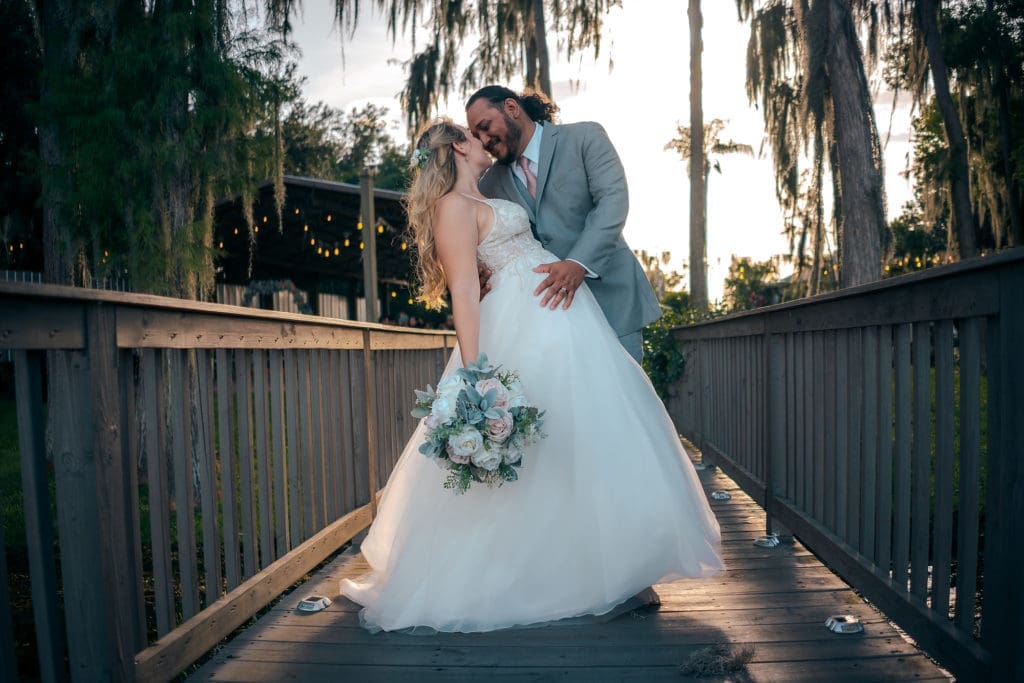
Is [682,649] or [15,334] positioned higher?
[15,334]

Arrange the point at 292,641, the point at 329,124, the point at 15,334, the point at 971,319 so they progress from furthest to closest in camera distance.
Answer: the point at 329,124 < the point at 292,641 < the point at 971,319 < the point at 15,334

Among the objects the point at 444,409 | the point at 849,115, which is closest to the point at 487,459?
the point at 444,409

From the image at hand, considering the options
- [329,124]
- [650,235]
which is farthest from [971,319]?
[329,124]

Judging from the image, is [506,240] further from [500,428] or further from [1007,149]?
[1007,149]

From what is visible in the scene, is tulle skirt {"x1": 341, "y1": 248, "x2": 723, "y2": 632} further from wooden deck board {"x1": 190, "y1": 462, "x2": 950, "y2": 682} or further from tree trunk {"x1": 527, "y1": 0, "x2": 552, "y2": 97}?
tree trunk {"x1": 527, "y1": 0, "x2": 552, "y2": 97}

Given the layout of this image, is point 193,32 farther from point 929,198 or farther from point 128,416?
point 929,198

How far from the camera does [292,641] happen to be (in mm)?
2504

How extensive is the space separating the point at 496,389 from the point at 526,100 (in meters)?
1.39

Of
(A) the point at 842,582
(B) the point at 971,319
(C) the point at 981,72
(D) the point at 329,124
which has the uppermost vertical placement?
(D) the point at 329,124

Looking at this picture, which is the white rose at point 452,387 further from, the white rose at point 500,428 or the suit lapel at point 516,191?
the suit lapel at point 516,191

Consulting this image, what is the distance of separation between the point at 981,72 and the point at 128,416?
15.1 m

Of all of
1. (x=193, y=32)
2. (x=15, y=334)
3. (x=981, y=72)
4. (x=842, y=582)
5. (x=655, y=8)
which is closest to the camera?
(x=15, y=334)

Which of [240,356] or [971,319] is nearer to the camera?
[971,319]

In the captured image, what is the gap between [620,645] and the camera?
7.70 ft
